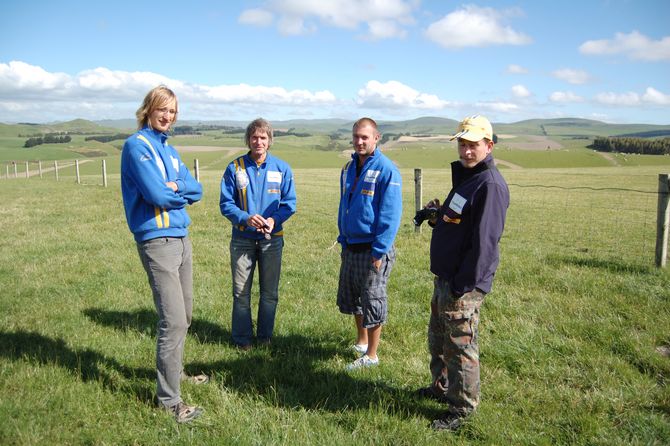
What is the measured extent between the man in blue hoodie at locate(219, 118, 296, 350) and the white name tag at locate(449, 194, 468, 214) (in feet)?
7.01

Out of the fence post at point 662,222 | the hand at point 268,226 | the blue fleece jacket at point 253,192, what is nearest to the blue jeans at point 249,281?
the blue fleece jacket at point 253,192

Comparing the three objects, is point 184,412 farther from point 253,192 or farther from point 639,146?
point 639,146

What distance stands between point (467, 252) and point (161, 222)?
2.43 metres

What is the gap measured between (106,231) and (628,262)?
36.9ft

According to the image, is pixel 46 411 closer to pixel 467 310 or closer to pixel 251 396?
pixel 251 396

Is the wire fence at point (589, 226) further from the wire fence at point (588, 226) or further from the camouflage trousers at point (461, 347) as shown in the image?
the camouflage trousers at point (461, 347)

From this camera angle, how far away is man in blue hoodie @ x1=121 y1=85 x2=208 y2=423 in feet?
11.8

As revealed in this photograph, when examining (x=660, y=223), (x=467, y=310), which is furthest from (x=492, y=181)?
(x=660, y=223)

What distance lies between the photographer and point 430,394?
4.00m

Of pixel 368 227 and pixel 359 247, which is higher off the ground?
pixel 368 227

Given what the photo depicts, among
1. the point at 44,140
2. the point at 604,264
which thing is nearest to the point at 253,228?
the point at 604,264

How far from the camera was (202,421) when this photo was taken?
11.6ft

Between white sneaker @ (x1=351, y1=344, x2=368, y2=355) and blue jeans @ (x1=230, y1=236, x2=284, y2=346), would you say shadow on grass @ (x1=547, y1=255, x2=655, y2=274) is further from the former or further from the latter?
blue jeans @ (x1=230, y1=236, x2=284, y2=346)

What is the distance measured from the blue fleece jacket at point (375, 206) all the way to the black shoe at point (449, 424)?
1.54 metres
